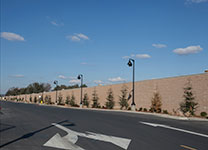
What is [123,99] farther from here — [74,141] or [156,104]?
[74,141]

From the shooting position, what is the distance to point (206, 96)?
22.6m

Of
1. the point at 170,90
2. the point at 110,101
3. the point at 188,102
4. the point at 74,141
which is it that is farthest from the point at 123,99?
the point at 74,141

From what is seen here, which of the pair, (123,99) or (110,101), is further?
(110,101)

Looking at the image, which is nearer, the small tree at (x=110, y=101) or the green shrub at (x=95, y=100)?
the small tree at (x=110, y=101)

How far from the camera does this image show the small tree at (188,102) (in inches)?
913

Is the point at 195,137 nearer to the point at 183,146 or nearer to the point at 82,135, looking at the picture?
the point at 183,146

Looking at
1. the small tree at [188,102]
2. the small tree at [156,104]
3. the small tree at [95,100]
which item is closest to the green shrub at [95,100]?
the small tree at [95,100]

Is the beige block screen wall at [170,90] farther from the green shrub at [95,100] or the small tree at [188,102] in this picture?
the green shrub at [95,100]

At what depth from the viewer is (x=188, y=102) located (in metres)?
23.6

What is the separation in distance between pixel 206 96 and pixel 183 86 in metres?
3.54

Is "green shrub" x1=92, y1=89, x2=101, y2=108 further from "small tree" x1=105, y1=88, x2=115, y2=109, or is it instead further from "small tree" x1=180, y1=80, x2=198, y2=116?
"small tree" x1=180, y1=80, x2=198, y2=116

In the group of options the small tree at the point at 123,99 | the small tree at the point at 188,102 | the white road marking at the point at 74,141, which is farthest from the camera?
the small tree at the point at 123,99

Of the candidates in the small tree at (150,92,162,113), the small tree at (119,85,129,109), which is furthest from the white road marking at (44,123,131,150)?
the small tree at (119,85,129,109)

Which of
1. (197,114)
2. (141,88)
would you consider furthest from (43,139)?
(141,88)
